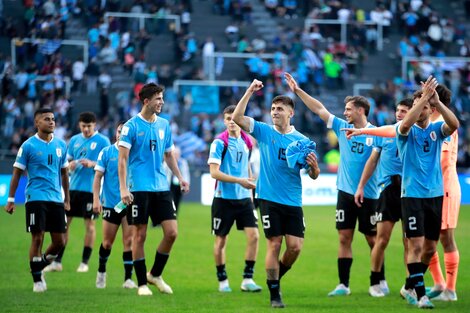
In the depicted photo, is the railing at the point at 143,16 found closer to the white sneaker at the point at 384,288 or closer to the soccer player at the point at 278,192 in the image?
the white sneaker at the point at 384,288

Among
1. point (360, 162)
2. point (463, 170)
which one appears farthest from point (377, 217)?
point (463, 170)

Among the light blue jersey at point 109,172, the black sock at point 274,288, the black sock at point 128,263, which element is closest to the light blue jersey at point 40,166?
the light blue jersey at point 109,172

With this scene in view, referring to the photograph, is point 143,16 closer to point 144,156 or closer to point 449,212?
point 144,156

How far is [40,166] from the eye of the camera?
1248 centimetres

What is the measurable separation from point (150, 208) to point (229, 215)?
174 centimetres

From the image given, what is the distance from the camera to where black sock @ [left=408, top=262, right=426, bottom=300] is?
34.6 ft

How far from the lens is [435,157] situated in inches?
423

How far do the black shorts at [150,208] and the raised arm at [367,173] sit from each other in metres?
2.48

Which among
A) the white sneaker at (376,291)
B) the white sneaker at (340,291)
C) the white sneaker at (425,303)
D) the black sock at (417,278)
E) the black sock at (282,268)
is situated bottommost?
the white sneaker at (340,291)

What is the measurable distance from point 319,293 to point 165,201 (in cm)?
254

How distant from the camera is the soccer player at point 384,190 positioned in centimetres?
1180

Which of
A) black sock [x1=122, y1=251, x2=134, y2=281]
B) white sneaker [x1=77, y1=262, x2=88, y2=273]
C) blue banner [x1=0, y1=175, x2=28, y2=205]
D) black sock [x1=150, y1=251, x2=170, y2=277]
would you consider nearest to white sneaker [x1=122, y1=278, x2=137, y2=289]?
black sock [x1=122, y1=251, x2=134, y2=281]

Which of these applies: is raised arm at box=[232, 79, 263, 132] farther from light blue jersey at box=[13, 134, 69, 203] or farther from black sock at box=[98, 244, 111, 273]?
black sock at box=[98, 244, 111, 273]

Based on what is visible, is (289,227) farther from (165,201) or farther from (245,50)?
(245,50)
